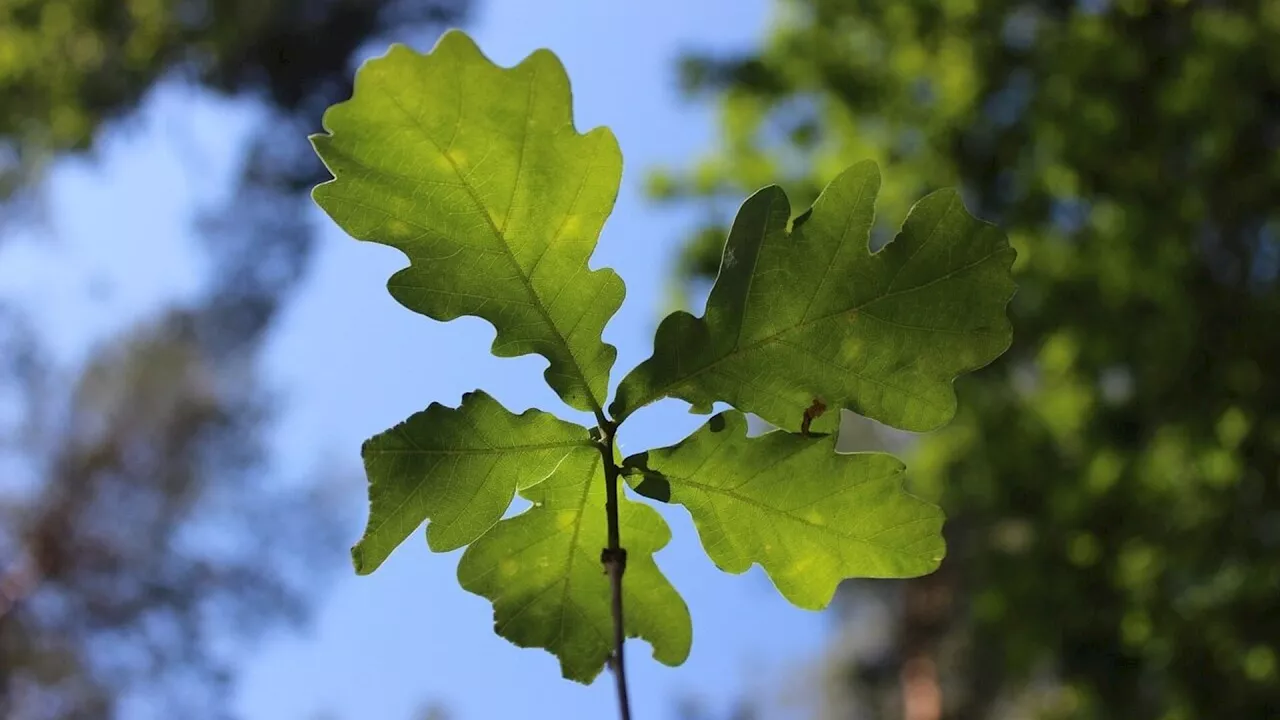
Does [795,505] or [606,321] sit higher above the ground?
[606,321]

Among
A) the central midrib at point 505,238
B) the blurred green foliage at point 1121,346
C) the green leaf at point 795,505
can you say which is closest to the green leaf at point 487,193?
the central midrib at point 505,238

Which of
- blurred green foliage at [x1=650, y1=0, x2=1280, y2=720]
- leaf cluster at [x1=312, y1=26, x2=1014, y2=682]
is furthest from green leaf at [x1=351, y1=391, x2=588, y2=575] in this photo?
blurred green foliage at [x1=650, y1=0, x2=1280, y2=720]

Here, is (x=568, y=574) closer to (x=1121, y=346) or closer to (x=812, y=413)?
(x=812, y=413)

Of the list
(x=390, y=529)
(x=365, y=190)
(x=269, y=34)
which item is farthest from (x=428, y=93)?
(x=269, y=34)

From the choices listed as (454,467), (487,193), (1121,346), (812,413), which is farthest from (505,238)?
(1121,346)

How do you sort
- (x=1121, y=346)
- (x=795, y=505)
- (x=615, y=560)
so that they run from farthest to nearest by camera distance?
(x=1121, y=346), (x=795, y=505), (x=615, y=560)

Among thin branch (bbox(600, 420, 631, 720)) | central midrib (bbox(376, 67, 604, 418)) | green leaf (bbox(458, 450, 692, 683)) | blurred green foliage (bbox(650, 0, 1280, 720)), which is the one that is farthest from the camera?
blurred green foliage (bbox(650, 0, 1280, 720))

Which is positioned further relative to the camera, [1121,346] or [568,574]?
[1121,346]

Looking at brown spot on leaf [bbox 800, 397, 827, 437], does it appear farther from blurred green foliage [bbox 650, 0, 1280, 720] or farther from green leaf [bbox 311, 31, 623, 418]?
blurred green foliage [bbox 650, 0, 1280, 720]
